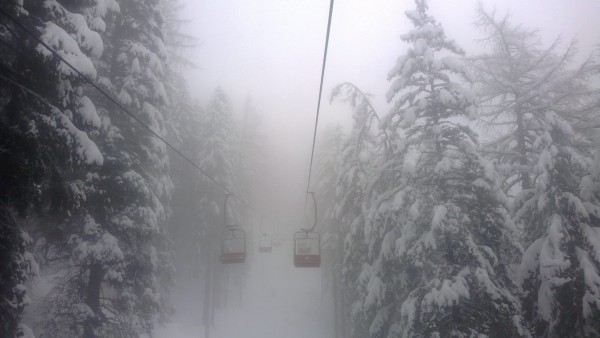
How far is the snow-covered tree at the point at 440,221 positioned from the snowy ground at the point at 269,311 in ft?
58.0

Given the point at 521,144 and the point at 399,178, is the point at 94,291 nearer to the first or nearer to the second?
the point at 399,178

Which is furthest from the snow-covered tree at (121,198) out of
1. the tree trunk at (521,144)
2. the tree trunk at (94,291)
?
the tree trunk at (521,144)

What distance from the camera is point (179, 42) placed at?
2650 centimetres

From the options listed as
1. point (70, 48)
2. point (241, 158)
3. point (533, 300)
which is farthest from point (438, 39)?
point (241, 158)

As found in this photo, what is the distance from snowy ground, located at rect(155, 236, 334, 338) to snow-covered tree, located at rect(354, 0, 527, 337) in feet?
58.0

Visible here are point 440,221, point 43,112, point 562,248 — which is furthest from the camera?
point 562,248

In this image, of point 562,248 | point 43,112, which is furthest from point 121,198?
point 562,248

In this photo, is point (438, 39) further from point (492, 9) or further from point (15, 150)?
point (15, 150)

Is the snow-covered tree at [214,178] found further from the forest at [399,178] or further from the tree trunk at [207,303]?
the forest at [399,178]

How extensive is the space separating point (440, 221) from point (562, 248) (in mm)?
3258

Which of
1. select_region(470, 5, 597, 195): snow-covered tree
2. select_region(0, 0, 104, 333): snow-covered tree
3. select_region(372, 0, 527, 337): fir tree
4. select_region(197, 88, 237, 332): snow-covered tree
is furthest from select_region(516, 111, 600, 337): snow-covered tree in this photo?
select_region(197, 88, 237, 332): snow-covered tree

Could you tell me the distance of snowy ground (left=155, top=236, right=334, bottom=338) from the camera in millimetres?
26703

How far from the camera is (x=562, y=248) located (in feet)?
30.6

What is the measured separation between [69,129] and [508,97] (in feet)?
49.8
